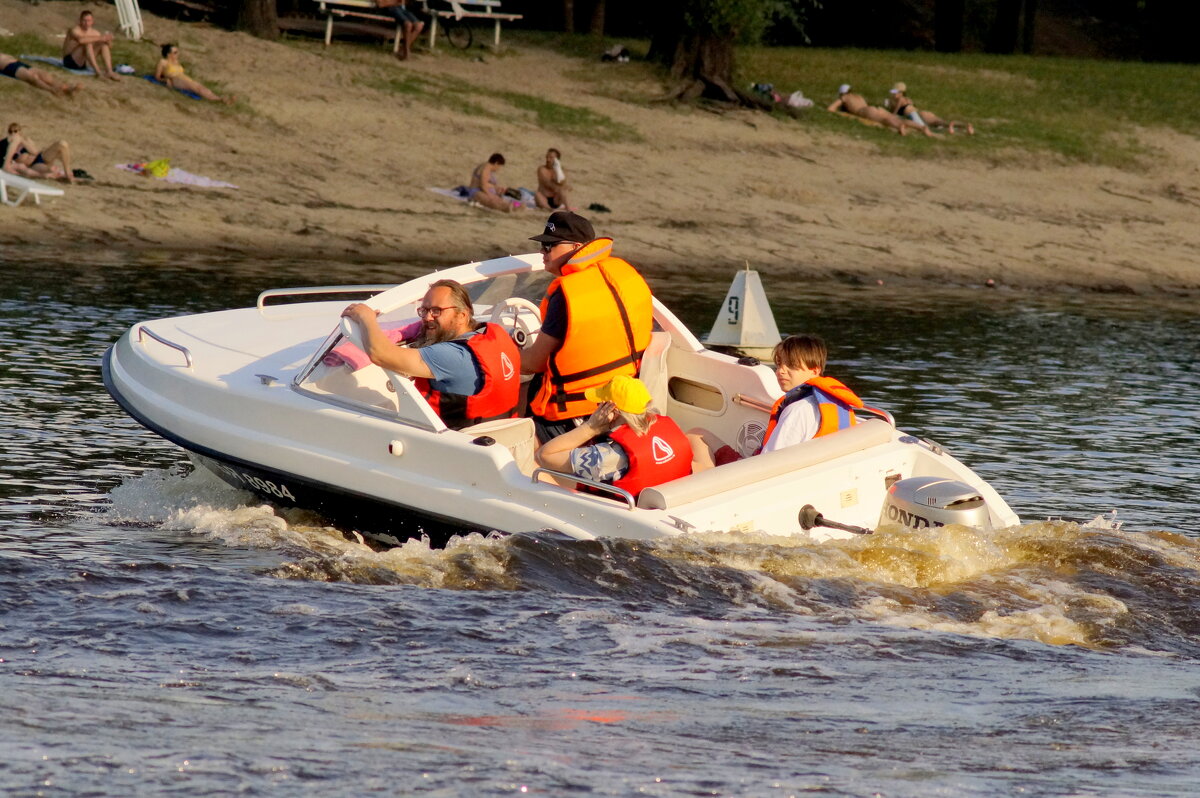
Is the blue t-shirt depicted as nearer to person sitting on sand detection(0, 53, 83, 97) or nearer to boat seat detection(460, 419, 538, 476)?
boat seat detection(460, 419, 538, 476)

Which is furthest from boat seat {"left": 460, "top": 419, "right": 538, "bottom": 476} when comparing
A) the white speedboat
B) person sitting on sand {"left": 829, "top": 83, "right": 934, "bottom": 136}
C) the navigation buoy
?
person sitting on sand {"left": 829, "top": 83, "right": 934, "bottom": 136}

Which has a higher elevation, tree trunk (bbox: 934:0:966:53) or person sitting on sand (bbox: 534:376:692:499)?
tree trunk (bbox: 934:0:966:53)

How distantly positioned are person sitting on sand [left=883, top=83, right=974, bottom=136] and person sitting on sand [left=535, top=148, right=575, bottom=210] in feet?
24.5

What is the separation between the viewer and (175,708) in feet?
17.4

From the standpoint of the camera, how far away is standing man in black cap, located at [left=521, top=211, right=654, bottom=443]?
729 centimetres

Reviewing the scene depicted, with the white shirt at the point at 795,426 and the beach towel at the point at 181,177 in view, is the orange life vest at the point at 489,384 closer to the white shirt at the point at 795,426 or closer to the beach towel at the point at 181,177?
the white shirt at the point at 795,426

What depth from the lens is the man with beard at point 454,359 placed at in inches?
282

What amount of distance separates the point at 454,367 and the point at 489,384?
0.17 meters

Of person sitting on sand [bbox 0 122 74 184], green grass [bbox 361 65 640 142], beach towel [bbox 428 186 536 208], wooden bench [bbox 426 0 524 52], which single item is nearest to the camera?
person sitting on sand [bbox 0 122 74 184]

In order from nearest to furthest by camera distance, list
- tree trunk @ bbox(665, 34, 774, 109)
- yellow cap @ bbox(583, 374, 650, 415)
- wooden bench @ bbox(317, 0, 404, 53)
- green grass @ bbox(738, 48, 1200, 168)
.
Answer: yellow cap @ bbox(583, 374, 650, 415)
wooden bench @ bbox(317, 0, 404, 53)
green grass @ bbox(738, 48, 1200, 168)
tree trunk @ bbox(665, 34, 774, 109)

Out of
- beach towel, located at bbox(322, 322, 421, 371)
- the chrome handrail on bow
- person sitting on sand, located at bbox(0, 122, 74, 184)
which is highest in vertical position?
beach towel, located at bbox(322, 322, 421, 371)

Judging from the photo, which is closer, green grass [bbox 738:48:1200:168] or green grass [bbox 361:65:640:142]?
green grass [bbox 361:65:640:142]

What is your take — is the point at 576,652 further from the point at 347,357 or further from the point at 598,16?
the point at 598,16

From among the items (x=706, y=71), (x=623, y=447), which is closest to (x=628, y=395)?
(x=623, y=447)
